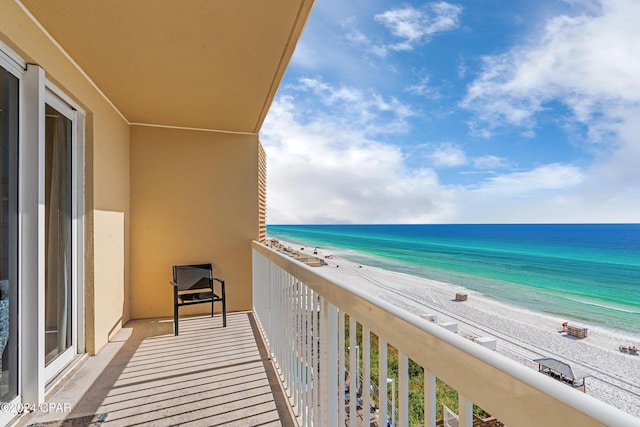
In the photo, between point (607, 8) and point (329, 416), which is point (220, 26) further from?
point (607, 8)

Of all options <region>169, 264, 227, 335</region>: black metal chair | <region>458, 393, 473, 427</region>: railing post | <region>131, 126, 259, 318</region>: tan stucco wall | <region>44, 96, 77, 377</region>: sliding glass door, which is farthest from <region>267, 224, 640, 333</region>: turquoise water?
<region>44, 96, 77, 377</region>: sliding glass door

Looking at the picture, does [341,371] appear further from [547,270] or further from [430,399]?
[547,270]

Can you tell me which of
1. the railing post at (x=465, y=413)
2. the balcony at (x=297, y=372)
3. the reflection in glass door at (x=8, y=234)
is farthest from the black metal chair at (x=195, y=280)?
the railing post at (x=465, y=413)

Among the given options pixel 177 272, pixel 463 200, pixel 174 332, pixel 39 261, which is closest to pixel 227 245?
pixel 177 272

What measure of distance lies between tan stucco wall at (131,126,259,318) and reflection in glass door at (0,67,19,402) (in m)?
2.12

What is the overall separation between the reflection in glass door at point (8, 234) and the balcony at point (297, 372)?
1.18ft

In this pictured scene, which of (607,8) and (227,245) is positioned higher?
(607,8)

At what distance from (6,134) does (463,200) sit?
118 ft

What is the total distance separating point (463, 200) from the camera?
33688 millimetres

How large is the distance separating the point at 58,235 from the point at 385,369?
8.76 ft

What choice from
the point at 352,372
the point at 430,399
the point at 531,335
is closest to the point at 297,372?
the point at 352,372

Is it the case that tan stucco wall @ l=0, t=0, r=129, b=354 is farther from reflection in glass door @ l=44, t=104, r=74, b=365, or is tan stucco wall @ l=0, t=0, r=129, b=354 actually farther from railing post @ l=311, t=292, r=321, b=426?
railing post @ l=311, t=292, r=321, b=426

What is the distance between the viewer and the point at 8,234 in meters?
1.82

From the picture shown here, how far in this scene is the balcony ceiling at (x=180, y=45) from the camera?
6.10 ft
